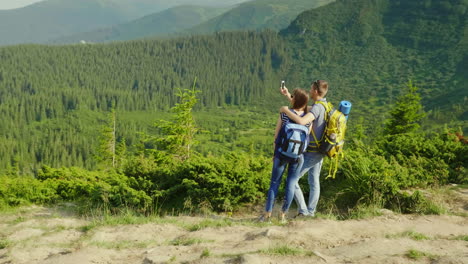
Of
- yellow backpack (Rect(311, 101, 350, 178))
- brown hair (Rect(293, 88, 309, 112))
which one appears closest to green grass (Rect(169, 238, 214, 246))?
yellow backpack (Rect(311, 101, 350, 178))

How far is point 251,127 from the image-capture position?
188 metres

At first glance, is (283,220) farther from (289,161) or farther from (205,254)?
(205,254)

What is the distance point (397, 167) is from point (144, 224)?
610cm

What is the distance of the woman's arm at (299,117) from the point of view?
21.5 feet

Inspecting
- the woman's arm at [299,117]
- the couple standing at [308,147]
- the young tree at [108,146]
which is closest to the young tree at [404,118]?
the couple standing at [308,147]

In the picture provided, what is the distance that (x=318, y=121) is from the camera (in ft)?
22.6

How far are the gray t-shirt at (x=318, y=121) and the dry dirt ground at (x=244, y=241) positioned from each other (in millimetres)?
1624

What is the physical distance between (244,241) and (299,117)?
2.45 metres

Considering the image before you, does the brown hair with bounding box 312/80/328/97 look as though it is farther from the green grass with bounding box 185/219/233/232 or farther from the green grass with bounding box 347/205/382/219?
the green grass with bounding box 185/219/233/232

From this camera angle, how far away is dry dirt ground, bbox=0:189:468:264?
511 centimetres

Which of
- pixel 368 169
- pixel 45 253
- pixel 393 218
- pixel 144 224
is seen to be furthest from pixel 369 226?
pixel 45 253

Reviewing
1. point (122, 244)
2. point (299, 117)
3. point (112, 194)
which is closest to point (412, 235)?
point (299, 117)

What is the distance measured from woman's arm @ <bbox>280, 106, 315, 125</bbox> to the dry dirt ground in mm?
1911

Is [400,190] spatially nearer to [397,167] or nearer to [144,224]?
[397,167]
